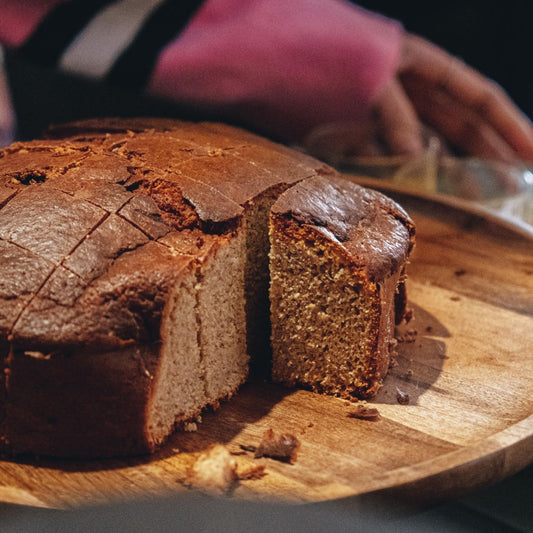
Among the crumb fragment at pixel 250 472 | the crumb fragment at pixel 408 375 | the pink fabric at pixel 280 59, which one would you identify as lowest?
the crumb fragment at pixel 250 472

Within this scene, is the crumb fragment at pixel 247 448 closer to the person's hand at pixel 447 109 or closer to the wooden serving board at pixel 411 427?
the wooden serving board at pixel 411 427

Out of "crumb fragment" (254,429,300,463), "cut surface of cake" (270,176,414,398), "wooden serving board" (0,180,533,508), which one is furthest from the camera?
"cut surface of cake" (270,176,414,398)

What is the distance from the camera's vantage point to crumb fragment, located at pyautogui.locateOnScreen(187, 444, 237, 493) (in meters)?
2.02

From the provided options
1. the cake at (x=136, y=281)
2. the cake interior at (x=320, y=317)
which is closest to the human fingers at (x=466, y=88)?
the cake at (x=136, y=281)

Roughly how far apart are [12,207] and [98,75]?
6.38 feet

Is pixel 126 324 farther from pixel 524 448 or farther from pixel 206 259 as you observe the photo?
pixel 524 448

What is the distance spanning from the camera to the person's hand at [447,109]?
181 inches

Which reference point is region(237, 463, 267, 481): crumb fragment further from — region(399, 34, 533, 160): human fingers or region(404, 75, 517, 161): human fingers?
region(404, 75, 517, 161): human fingers

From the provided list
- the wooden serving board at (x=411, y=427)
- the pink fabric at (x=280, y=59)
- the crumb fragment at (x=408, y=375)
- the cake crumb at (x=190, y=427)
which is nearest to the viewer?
the wooden serving board at (x=411, y=427)

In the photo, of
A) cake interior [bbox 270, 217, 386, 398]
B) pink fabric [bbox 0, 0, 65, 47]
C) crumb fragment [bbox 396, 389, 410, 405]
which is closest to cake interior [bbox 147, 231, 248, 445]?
cake interior [bbox 270, 217, 386, 398]

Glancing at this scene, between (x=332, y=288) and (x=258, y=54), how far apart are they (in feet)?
6.81

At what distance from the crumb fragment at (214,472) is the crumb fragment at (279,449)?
11cm

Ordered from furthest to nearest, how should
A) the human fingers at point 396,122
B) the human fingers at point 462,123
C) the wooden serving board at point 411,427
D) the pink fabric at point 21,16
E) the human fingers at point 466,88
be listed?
1. the human fingers at point 462,123
2. the human fingers at point 466,88
3. the human fingers at point 396,122
4. the pink fabric at point 21,16
5. the wooden serving board at point 411,427

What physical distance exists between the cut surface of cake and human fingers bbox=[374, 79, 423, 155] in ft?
6.47
